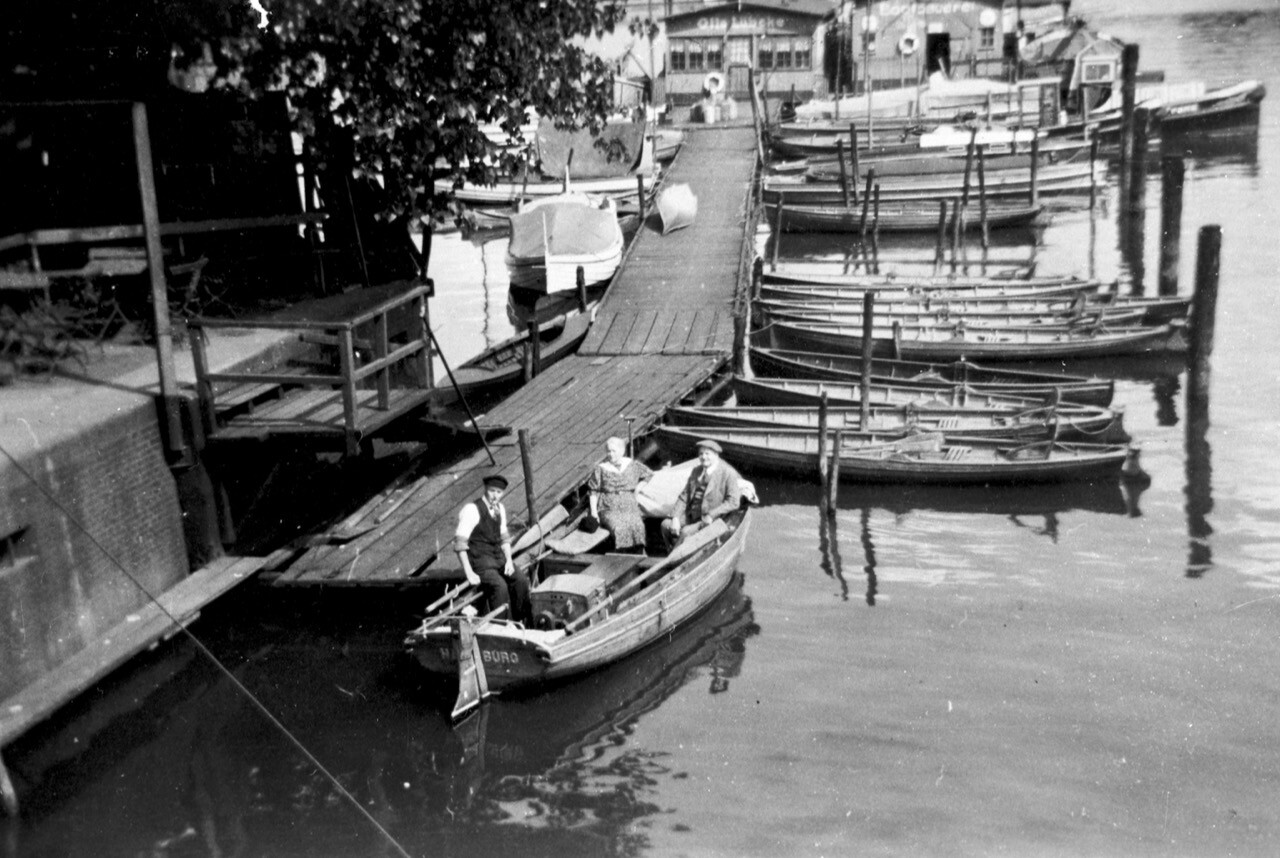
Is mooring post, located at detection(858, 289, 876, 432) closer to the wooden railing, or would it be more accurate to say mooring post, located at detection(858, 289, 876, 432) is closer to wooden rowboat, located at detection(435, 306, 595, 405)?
wooden rowboat, located at detection(435, 306, 595, 405)

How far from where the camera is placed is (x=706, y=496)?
1692cm

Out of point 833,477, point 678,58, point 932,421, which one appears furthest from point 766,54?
point 833,477

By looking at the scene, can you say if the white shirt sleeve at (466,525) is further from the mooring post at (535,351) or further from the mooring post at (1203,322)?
the mooring post at (1203,322)

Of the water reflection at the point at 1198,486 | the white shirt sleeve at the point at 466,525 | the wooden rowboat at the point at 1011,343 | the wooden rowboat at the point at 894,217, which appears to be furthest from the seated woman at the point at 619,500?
the wooden rowboat at the point at 894,217

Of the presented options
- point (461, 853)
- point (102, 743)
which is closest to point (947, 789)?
point (461, 853)

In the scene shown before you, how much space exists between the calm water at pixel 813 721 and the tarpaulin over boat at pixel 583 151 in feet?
84.8

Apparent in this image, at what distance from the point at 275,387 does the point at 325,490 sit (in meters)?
2.67

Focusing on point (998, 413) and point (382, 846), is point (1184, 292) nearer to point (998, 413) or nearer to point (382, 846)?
point (998, 413)

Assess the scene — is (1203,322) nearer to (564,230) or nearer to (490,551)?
(564,230)

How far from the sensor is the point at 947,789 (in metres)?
12.7

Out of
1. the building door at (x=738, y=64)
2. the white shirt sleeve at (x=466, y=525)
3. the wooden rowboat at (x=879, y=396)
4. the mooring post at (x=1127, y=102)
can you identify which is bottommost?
the wooden rowboat at (x=879, y=396)

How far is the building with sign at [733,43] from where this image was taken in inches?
2306

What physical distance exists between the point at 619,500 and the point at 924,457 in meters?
6.39

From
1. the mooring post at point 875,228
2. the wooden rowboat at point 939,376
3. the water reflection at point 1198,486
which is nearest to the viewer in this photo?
the water reflection at point 1198,486
